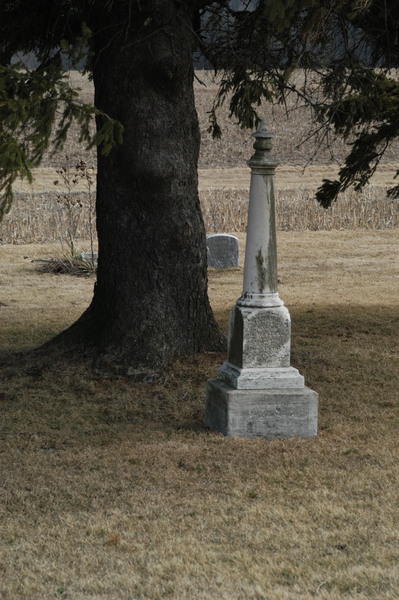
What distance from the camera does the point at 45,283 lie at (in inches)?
656

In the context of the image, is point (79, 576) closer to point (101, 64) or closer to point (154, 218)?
point (154, 218)

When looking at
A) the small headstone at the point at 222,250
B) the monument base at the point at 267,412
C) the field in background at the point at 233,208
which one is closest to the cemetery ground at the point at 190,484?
the monument base at the point at 267,412

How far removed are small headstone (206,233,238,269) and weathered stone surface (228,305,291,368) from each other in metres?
10.9

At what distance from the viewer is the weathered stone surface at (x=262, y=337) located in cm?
712

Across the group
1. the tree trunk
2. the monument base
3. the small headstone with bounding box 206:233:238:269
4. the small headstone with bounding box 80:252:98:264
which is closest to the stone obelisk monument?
the monument base

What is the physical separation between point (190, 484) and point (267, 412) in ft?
3.68

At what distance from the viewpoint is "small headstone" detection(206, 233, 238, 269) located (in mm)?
18109

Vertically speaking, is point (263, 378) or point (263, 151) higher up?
point (263, 151)

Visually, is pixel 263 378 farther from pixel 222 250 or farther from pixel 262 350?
pixel 222 250

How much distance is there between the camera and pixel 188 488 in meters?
6.18

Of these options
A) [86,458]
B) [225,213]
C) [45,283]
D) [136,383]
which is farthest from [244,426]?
[225,213]

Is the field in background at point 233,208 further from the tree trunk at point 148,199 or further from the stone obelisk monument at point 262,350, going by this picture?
the stone obelisk monument at point 262,350

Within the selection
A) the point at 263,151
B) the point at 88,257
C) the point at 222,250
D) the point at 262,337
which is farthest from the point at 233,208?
the point at 262,337

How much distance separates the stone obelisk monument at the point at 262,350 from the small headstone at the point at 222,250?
10838mm
